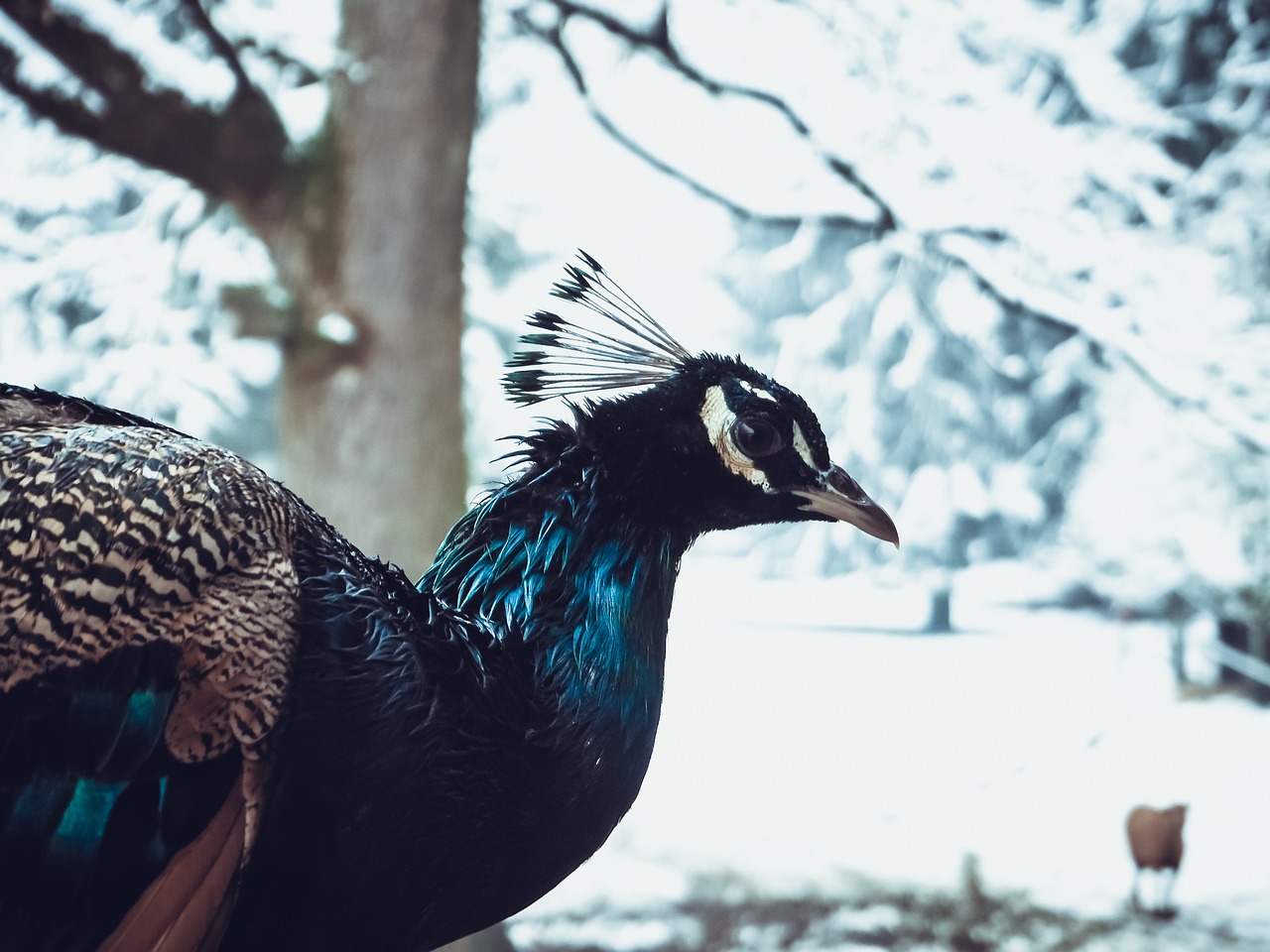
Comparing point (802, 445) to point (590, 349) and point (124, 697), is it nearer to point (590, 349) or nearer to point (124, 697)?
point (590, 349)

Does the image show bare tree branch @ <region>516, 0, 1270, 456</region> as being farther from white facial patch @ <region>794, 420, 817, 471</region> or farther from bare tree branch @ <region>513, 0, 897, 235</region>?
white facial patch @ <region>794, 420, 817, 471</region>

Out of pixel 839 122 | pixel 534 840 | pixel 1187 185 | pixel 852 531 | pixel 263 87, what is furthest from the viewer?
pixel 852 531

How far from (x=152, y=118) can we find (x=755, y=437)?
1.67 metres

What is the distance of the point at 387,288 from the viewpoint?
213 centimetres

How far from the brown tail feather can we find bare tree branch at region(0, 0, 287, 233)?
1740 millimetres

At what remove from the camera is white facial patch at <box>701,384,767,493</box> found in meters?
0.99

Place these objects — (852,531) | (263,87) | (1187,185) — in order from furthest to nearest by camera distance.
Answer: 1. (852,531)
2. (1187,185)
3. (263,87)

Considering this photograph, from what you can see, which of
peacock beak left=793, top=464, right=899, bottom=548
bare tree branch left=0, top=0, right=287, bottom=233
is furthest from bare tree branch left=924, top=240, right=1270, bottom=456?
peacock beak left=793, top=464, right=899, bottom=548

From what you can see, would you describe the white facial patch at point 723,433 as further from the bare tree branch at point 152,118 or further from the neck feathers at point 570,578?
the bare tree branch at point 152,118

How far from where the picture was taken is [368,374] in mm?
2107

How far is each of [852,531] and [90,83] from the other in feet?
7.15

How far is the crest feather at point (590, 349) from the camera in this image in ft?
3.29

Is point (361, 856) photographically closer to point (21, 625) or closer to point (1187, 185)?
point (21, 625)

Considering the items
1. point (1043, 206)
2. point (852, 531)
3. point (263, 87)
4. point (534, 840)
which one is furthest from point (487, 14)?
point (534, 840)
